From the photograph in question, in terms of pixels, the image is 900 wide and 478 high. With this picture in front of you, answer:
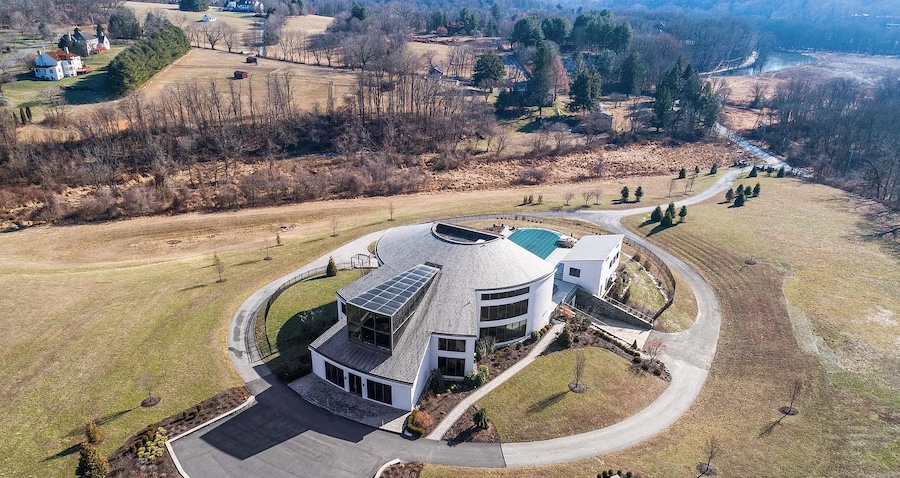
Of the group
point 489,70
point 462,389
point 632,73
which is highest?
point 489,70

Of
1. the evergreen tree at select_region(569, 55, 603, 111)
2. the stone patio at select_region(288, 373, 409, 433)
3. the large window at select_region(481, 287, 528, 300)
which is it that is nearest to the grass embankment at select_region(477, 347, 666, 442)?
A: the large window at select_region(481, 287, 528, 300)

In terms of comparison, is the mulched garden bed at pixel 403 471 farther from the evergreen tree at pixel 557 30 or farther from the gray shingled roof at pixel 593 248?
the evergreen tree at pixel 557 30

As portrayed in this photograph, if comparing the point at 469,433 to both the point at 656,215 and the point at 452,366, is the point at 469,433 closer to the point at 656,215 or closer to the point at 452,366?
the point at 452,366

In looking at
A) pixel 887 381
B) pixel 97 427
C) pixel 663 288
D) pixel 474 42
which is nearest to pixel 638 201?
pixel 663 288

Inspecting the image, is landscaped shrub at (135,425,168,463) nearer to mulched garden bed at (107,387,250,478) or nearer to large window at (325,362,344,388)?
mulched garden bed at (107,387,250,478)

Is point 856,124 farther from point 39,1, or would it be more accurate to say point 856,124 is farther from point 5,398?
point 39,1

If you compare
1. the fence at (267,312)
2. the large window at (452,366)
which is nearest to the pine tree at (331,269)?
the fence at (267,312)

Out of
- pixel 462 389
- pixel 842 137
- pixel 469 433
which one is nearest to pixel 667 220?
pixel 462 389
